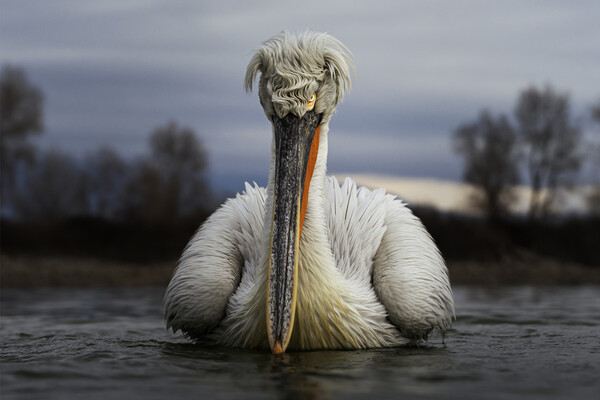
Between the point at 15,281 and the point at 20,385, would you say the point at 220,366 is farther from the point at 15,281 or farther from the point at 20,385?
the point at 15,281

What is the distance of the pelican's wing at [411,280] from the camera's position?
596cm

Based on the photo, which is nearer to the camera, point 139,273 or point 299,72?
point 299,72

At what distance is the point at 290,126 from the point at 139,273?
1568 cm

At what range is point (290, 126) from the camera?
210 inches

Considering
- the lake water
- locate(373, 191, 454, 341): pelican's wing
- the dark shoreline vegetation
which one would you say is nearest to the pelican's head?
the lake water

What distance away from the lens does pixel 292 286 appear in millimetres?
5148

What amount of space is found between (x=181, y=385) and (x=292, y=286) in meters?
1.10

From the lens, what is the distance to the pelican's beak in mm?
5137

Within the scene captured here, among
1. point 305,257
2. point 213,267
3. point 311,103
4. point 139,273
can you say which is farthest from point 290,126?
point 139,273

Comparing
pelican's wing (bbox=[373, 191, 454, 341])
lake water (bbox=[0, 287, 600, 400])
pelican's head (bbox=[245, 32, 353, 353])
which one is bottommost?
lake water (bbox=[0, 287, 600, 400])

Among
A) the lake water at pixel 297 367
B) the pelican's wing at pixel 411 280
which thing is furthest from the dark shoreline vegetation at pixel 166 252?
the pelican's wing at pixel 411 280

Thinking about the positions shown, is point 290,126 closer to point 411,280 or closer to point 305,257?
point 305,257

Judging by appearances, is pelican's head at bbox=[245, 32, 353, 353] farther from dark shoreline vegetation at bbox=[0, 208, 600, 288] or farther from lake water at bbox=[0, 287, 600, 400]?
dark shoreline vegetation at bbox=[0, 208, 600, 288]

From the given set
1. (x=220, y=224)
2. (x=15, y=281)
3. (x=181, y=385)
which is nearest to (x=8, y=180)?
(x=15, y=281)
